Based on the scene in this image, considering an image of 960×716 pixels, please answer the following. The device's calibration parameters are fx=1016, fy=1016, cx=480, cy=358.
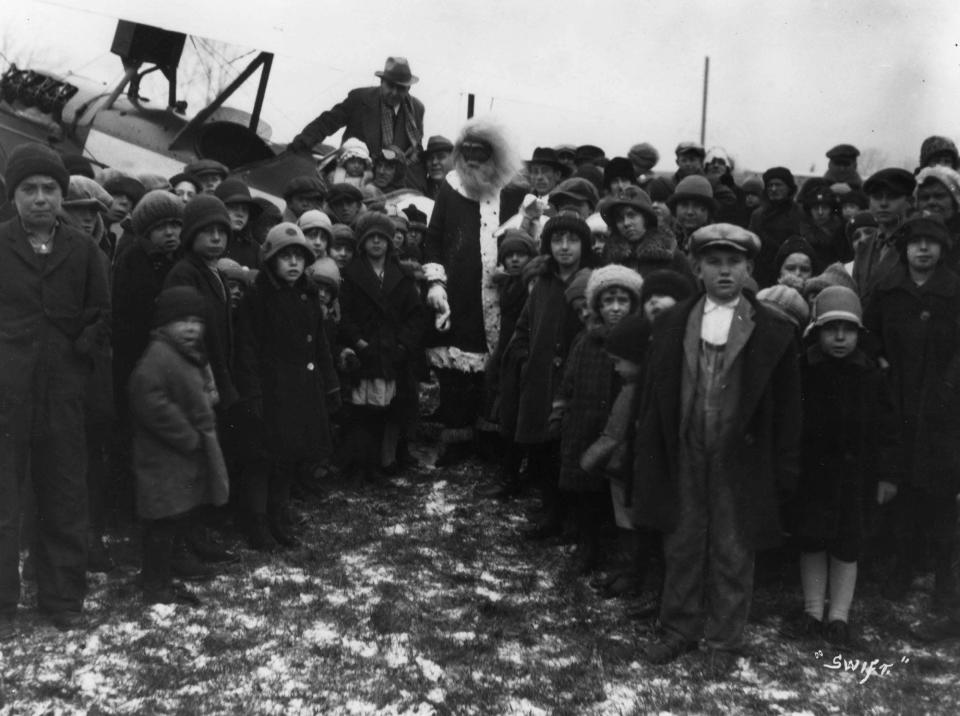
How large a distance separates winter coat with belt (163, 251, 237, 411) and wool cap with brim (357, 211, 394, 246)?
66.2 inches

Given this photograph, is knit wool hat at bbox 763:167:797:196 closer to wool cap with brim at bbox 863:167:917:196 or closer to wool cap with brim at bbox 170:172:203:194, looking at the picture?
wool cap with brim at bbox 863:167:917:196

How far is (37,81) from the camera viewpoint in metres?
10.3

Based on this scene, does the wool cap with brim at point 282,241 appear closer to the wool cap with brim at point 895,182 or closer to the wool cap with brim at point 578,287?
the wool cap with brim at point 578,287

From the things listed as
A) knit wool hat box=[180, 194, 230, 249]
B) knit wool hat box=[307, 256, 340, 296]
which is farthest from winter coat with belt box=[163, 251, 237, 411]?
knit wool hat box=[307, 256, 340, 296]

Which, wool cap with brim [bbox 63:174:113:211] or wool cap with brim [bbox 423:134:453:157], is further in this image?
wool cap with brim [bbox 423:134:453:157]

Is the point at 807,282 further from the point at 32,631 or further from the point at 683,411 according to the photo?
the point at 32,631

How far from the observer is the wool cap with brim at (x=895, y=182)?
5914mm

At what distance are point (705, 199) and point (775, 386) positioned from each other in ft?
10.4

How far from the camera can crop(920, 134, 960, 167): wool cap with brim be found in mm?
7523

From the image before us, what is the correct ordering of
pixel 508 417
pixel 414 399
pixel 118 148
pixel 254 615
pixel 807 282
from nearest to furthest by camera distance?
pixel 254 615, pixel 807 282, pixel 508 417, pixel 414 399, pixel 118 148

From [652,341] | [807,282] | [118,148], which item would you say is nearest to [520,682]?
[652,341]

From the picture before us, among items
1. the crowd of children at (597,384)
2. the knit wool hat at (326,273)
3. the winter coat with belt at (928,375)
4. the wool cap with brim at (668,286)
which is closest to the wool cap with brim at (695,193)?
the crowd of children at (597,384)

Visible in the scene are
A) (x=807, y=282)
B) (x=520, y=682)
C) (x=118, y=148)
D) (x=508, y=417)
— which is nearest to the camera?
(x=520, y=682)

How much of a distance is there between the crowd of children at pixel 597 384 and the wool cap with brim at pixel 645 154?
2663mm
